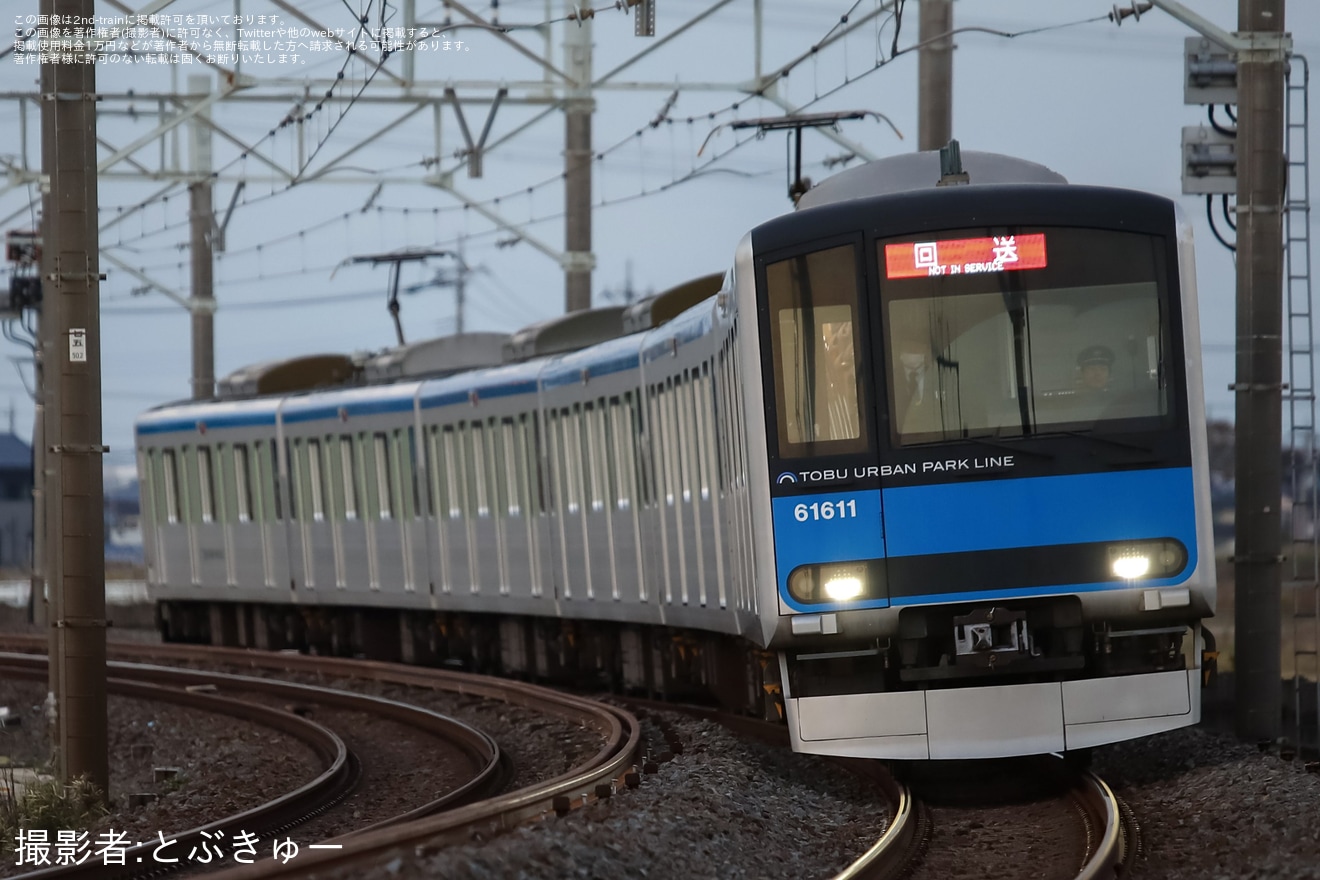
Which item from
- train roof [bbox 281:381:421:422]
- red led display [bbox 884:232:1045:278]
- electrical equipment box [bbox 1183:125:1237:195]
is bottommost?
train roof [bbox 281:381:421:422]

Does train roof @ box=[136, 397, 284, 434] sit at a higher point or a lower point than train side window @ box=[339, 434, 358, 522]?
higher

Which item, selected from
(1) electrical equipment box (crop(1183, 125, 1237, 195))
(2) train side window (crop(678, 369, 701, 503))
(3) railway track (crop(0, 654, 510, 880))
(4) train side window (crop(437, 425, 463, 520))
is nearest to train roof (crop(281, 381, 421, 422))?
(4) train side window (crop(437, 425, 463, 520))

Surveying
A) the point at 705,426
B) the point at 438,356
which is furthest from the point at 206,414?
the point at 705,426

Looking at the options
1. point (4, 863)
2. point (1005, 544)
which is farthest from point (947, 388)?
point (4, 863)

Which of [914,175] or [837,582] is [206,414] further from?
[837,582]

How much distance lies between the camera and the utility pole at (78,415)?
13.1 meters

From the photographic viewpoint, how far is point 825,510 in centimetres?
1070

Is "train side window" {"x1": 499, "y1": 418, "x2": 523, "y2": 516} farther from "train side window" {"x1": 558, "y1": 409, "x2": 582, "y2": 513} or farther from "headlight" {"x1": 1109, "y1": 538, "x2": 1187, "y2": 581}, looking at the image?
"headlight" {"x1": 1109, "y1": 538, "x2": 1187, "y2": 581}

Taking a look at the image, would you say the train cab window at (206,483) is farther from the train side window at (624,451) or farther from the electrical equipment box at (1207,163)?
the electrical equipment box at (1207,163)

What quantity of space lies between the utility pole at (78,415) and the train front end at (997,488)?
446 centimetres

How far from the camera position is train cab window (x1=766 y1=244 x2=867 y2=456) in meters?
10.8

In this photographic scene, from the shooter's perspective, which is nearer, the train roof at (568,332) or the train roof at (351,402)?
the train roof at (568,332)

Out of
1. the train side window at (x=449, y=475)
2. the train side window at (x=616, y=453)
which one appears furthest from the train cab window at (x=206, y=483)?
the train side window at (x=616, y=453)

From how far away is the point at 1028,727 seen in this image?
10.6 metres
